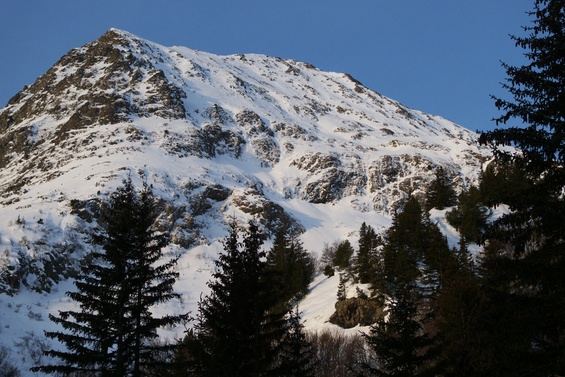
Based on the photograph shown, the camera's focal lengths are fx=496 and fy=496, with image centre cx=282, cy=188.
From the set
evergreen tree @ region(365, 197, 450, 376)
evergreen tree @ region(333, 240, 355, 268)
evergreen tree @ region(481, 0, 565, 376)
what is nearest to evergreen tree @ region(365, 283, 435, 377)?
evergreen tree @ region(481, 0, 565, 376)

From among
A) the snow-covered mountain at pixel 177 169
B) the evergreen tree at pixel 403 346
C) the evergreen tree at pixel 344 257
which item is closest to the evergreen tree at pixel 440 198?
the evergreen tree at pixel 344 257

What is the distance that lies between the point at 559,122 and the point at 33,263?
7456cm

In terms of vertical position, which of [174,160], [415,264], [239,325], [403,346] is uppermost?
[174,160]

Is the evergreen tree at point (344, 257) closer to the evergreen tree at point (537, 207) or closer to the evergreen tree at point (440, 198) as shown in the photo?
the evergreen tree at point (440, 198)

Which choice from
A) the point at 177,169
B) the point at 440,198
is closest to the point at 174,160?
the point at 177,169

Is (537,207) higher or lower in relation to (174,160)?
lower

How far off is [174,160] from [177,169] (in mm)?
7123

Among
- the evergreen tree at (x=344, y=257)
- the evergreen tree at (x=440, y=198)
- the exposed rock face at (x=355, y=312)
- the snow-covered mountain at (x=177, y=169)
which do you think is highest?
the snow-covered mountain at (x=177, y=169)

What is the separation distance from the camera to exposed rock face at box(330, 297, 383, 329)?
4962 cm

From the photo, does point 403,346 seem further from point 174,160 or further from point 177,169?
point 174,160

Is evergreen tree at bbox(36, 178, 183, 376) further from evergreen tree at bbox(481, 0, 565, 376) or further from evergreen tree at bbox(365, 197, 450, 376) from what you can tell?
evergreen tree at bbox(365, 197, 450, 376)

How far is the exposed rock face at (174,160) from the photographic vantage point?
94.2m

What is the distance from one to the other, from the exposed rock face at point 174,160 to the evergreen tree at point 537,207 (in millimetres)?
69708

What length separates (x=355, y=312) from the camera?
5088cm
